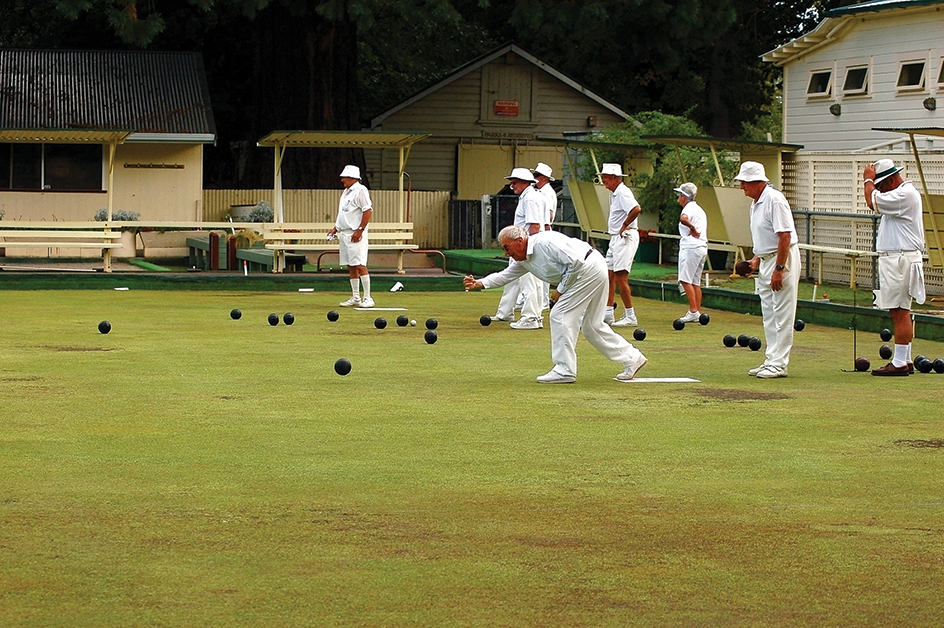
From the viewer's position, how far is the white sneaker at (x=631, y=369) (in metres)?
10.7

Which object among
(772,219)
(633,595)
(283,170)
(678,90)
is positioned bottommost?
(633,595)

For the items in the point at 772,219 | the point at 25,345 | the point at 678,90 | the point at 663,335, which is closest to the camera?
the point at 772,219

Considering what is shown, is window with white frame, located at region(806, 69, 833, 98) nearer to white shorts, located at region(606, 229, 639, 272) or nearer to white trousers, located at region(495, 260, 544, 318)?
white shorts, located at region(606, 229, 639, 272)

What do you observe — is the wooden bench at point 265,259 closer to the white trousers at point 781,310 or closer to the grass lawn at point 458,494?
the grass lawn at point 458,494

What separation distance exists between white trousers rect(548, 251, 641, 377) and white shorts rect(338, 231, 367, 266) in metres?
7.28

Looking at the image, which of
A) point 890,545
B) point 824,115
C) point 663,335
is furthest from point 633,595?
point 824,115

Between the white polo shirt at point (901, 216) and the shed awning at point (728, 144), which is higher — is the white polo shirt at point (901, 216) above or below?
below

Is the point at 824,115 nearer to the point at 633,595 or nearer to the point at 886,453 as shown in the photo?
the point at 886,453

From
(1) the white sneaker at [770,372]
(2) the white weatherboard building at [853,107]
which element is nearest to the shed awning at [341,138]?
(2) the white weatherboard building at [853,107]

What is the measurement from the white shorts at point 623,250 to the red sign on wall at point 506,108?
21.4m

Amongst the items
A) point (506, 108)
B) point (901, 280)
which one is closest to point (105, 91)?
point (506, 108)

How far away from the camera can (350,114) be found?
1249 inches

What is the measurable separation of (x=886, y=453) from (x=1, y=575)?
4759 mm

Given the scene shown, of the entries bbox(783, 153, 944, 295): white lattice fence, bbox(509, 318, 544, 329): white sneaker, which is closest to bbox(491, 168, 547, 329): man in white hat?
bbox(509, 318, 544, 329): white sneaker
